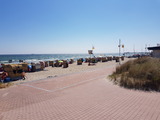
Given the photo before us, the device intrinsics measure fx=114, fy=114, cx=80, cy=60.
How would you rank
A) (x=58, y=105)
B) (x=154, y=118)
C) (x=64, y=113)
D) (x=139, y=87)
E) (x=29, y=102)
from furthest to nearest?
(x=139, y=87) < (x=29, y=102) < (x=58, y=105) < (x=64, y=113) < (x=154, y=118)

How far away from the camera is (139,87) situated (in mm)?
6934

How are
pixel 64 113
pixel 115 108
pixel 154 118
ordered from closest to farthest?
pixel 154 118, pixel 64 113, pixel 115 108

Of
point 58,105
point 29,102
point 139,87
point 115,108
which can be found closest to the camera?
point 115,108

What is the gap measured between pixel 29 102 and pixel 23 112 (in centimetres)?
102

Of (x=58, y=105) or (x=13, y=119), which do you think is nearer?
(x=13, y=119)

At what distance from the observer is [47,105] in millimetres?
4816

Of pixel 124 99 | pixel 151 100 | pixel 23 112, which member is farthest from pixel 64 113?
pixel 151 100

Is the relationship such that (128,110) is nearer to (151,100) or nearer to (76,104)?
(151,100)

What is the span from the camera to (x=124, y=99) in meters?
5.26

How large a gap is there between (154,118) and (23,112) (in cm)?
449

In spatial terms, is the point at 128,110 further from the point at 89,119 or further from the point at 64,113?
the point at 64,113

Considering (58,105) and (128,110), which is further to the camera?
(58,105)

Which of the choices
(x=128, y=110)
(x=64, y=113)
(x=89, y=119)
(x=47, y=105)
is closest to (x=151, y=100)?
(x=128, y=110)

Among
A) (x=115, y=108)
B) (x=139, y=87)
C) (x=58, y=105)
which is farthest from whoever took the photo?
(x=139, y=87)
